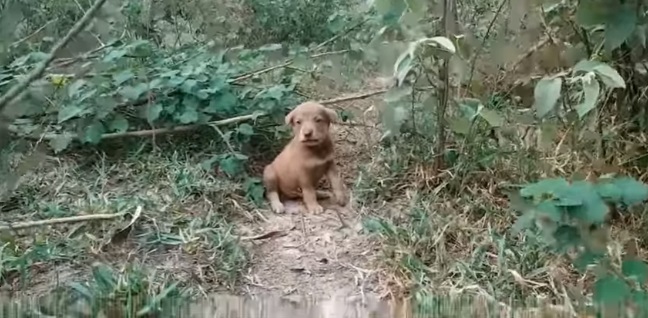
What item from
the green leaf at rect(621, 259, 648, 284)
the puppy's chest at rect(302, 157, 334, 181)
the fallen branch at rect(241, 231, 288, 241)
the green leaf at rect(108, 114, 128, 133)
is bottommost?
the green leaf at rect(621, 259, 648, 284)

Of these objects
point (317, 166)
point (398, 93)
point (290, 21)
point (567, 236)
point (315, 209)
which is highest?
point (290, 21)

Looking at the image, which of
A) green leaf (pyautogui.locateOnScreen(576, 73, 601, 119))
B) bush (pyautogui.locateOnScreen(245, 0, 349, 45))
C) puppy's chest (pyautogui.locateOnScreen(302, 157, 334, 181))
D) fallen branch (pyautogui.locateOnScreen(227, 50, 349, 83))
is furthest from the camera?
bush (pyautogui.locateOnScreen(245, 0, 349, 45))

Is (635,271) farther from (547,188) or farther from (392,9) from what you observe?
(392,9)

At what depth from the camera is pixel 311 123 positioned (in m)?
2.65

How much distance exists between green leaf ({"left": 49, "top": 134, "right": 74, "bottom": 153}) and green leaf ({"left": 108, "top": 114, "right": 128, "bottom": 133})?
5.8 inches

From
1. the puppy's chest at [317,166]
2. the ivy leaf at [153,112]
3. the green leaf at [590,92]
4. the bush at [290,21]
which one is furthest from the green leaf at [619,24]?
the bush at [290,21]

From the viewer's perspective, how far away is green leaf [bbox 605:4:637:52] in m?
2.09

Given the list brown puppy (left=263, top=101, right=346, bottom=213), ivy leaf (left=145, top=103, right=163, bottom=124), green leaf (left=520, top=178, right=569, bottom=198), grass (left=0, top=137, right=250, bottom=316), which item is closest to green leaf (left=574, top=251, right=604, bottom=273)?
green leaf (left=520, top=178, right=569, bottom=198)

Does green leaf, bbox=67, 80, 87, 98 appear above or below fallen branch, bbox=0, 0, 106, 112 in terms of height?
above

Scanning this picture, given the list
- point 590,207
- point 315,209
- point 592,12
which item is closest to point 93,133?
point 315,209

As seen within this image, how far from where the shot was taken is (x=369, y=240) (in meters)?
2.47

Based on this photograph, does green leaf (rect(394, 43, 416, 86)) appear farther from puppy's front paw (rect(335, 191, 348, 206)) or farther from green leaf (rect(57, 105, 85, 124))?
green leaf (rect(57, 105, 85, 124))

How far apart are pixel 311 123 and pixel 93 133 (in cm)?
75

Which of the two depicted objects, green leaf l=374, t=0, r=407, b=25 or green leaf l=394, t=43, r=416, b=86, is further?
green leaf l=374, t=0, r=407, b=25
